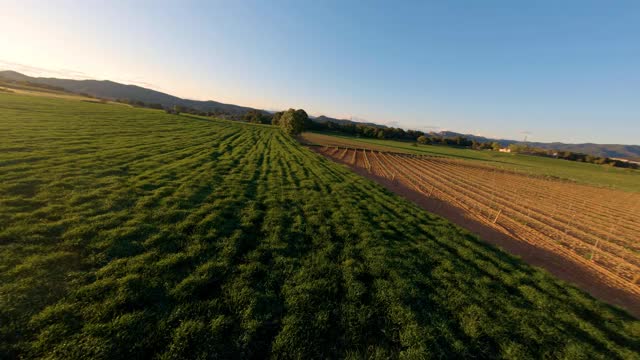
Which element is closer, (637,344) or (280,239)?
(637,344)

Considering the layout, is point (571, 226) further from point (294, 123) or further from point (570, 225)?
point (294, 123)

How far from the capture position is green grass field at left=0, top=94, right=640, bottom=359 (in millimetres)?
4895

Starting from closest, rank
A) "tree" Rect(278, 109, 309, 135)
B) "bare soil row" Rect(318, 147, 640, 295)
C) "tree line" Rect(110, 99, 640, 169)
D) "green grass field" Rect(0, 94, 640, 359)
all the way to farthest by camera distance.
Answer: "green grass field" Rect(0, 94, 640, 359) → "bare soil row" Rect(318, 147, 640, 295) → "tree" Rect(278, 109, 309, 135) → "tree line" Rect(110, 99, 640, 169)

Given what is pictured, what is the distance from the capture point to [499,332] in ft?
20.9

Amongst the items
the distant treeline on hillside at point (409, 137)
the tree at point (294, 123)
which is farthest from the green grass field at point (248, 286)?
the distant treeline on hillside at point (409, 137)

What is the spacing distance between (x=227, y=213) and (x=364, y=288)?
280 inches

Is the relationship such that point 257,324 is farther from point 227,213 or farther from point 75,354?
point 227,213

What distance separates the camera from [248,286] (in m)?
6.55

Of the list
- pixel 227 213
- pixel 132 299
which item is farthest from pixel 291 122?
pixel 132 299

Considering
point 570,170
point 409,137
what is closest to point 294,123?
point 570,170

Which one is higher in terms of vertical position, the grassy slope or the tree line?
the tree line

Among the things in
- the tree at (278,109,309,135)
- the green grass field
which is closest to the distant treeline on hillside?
the tree at (278,109,309,135)

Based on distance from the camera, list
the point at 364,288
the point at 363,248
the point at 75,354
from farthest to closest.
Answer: the point at 363,248, the point at 364,288, the point at 75,354

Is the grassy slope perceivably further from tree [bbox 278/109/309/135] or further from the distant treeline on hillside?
the distant treeline on hillside
